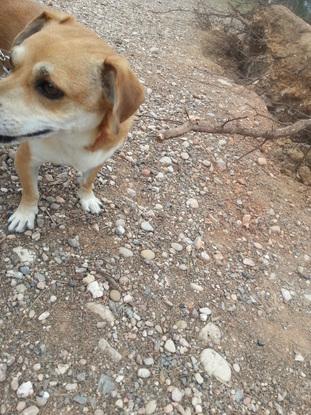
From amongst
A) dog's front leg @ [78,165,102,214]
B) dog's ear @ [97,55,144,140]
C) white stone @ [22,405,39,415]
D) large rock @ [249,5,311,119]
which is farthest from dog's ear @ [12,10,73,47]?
large rock @ [249,5,311,119]

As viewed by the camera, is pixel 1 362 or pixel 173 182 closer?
pixel 1 362

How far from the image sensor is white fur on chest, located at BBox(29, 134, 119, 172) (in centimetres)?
272

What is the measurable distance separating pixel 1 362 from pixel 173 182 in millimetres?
2073

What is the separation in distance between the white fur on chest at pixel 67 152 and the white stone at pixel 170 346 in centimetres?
121

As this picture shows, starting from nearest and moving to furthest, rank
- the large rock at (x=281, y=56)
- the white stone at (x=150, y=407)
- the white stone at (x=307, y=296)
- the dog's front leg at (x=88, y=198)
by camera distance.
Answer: the white stone at (x=150, y=407)
the dog's front leg at (x=88, y=198)
the white stone at (x=307, y=296)
the large rock at (x=281, y=56)

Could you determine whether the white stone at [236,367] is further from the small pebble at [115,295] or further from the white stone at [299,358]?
the small pebble at [115,295]

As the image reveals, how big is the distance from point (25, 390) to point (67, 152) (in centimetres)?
136

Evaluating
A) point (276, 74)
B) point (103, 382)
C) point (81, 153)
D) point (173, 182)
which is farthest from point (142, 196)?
point (276, 74)

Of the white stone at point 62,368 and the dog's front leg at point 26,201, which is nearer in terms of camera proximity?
the white stone at point 62,368

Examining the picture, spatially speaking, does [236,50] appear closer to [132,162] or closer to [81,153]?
[132,162]

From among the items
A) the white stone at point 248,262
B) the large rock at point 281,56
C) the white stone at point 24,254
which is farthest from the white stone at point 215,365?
the large rock at point 281,56

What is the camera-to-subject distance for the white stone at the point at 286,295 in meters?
3.44

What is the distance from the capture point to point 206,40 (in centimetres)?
672

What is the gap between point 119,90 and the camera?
2410mm
